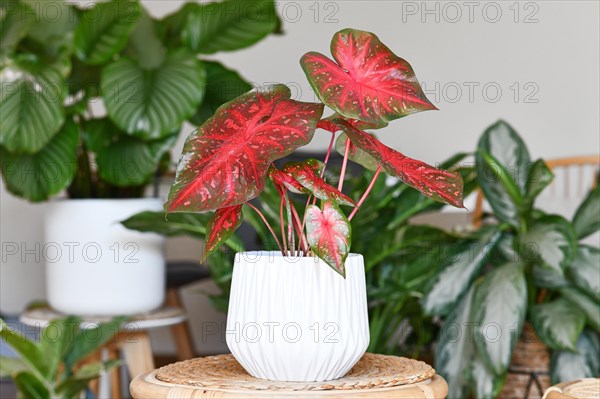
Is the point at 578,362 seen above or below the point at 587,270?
below

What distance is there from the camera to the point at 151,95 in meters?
1.99

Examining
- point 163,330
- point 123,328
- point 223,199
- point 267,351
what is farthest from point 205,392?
point 163,330

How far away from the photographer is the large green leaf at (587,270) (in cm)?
178

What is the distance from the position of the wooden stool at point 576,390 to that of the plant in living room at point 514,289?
1.71 ft

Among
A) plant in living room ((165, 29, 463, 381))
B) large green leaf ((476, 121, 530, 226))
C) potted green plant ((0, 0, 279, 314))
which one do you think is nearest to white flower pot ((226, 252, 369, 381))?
plant in living room ((165, 29, 463, 381))

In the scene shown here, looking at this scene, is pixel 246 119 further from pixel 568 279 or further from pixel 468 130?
pixel 468 130

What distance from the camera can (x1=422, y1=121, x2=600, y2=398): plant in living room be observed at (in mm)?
1715

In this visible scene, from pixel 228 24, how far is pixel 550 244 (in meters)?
1.00

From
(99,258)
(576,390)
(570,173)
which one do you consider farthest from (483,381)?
(570,173)

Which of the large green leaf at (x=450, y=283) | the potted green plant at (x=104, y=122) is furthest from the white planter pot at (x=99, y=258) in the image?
the large green leaf at (x=450, y=283)

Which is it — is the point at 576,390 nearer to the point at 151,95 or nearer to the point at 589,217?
the point at 589,217

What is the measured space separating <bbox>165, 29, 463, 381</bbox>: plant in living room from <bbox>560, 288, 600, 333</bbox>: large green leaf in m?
1.01

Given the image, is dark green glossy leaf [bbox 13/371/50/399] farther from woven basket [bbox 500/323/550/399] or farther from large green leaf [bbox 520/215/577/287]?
woven basket [bbox 500/323/550/399]

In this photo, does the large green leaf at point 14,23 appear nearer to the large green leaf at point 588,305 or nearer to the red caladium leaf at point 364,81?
the red caladium leaf at point 364,81
